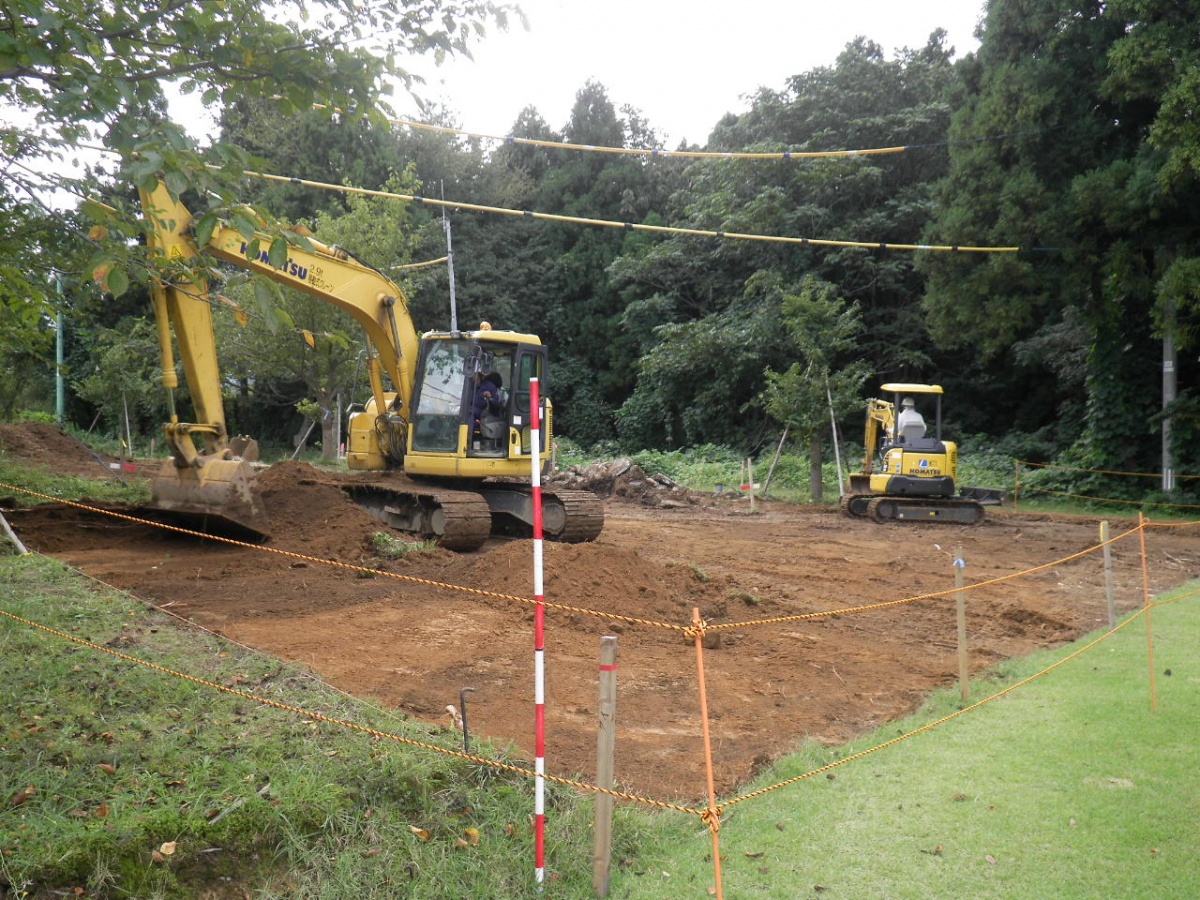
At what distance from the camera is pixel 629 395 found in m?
41.2

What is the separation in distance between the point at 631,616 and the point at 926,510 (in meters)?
12.1

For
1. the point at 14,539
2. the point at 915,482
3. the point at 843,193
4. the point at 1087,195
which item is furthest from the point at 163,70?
the point at 843,193

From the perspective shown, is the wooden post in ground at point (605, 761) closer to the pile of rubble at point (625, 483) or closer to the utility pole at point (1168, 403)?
the pile of rubble at point (625, 483)

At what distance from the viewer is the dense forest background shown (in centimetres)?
1841

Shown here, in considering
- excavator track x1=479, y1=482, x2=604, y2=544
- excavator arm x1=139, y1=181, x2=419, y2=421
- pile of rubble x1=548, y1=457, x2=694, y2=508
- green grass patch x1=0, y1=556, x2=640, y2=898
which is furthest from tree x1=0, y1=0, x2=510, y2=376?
pile of rubble x1=548, y1=457, x2=694, y2=508

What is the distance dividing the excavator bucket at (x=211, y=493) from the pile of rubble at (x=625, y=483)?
12.9m

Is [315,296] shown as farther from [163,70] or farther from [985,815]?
[985,815]

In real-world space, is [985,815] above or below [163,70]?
below

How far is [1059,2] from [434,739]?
824 inches

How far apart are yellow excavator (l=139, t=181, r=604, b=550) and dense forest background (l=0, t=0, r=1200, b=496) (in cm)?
143

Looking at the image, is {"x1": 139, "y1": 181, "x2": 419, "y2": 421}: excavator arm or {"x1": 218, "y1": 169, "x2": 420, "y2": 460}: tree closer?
{"x1": 139, "y1": 181, "x2": 419, "y2": 421}: excavator arm

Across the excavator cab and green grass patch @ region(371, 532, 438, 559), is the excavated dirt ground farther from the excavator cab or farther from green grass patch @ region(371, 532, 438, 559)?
the excavator cab

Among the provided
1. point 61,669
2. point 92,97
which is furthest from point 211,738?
point 92,97

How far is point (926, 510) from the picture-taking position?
64.6ft
